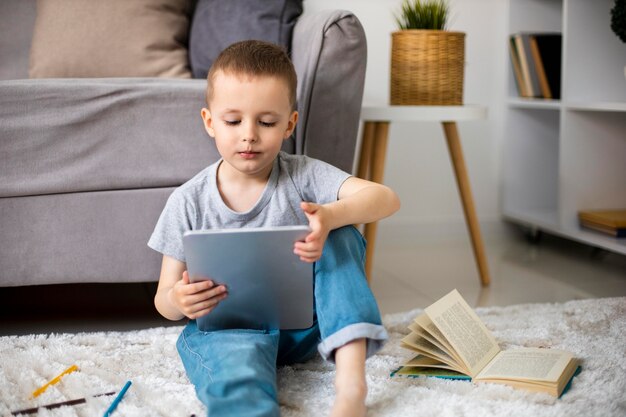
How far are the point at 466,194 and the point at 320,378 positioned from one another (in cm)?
89

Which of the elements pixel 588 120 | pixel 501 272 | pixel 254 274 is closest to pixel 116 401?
pixel 254 274

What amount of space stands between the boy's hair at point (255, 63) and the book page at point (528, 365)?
1.73 ft

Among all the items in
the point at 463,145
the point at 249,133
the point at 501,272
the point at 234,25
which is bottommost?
the point at 501,272

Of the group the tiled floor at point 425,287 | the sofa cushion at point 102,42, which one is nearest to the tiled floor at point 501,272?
the tiled floor at point 425,287

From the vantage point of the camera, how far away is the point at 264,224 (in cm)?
120

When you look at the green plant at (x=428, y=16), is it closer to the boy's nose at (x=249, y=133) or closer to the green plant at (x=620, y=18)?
the green plant at (x=620, y=18)

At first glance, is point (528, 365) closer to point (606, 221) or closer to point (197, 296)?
point (197, 296)

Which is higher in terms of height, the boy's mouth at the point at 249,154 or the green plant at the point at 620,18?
the green plant at the point at 620,18

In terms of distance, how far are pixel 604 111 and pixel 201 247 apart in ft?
5.06

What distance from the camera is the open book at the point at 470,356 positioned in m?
1.13

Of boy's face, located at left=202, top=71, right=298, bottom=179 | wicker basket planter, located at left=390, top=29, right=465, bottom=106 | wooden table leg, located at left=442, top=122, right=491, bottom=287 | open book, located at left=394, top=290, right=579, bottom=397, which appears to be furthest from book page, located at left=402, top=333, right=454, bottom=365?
wicker basket planter, located at left=390, top=29, right=465, bottom=106

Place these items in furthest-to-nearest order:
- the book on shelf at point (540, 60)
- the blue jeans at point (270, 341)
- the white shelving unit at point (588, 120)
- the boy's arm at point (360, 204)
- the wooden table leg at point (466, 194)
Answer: the book on shelf at point (540, 60)
the white shelving unit at point (588, 120)
the wooden table leg at point (466, 194)
the boy's arm at point (360, 204)
the blue jeans at point (270, 341)

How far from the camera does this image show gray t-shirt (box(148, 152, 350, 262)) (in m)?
1.19

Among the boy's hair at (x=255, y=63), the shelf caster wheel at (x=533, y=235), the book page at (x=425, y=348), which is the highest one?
the boy's hair at (x=255, y=63)
